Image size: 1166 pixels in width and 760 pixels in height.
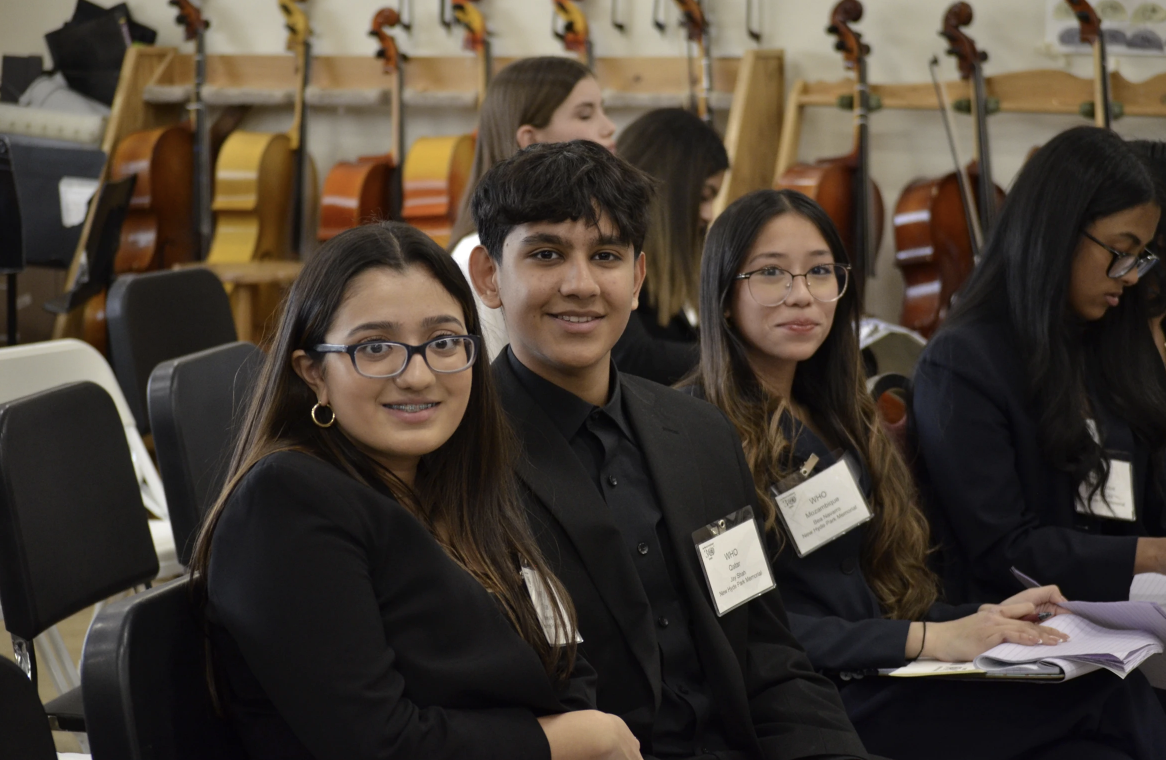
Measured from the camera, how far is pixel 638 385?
1521mm

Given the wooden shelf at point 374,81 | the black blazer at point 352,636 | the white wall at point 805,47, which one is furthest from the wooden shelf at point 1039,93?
the black blazer at point 352,636

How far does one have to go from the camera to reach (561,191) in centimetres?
136

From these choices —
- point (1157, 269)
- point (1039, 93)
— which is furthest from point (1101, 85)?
point (1157, 269)

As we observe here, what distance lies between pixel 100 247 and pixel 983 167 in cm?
297

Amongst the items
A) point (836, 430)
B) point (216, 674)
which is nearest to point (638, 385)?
point (836, 430)

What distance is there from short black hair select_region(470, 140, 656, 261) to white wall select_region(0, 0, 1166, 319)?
3202 mm

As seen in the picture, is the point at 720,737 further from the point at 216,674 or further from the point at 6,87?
the point at 6,87

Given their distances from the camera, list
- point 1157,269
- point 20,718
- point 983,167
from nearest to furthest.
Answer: point 20,718, point 1157,269, point 983,167

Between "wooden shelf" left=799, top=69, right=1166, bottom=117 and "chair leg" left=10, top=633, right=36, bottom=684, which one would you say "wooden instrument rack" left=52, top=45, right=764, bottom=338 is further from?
"chair leg" left=10, top=633, right=36, bottom=684

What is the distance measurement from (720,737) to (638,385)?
0.45 meters

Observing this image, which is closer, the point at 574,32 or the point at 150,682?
the point at 150,682

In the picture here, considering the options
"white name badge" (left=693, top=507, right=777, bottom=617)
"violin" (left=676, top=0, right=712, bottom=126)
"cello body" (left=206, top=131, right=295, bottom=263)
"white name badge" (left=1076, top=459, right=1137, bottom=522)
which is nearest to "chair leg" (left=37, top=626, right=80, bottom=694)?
"white name badge" (left=693, top=507, right=777, bottom=617)

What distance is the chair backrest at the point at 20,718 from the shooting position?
0.94m

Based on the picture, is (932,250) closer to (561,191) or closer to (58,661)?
(561,191)
